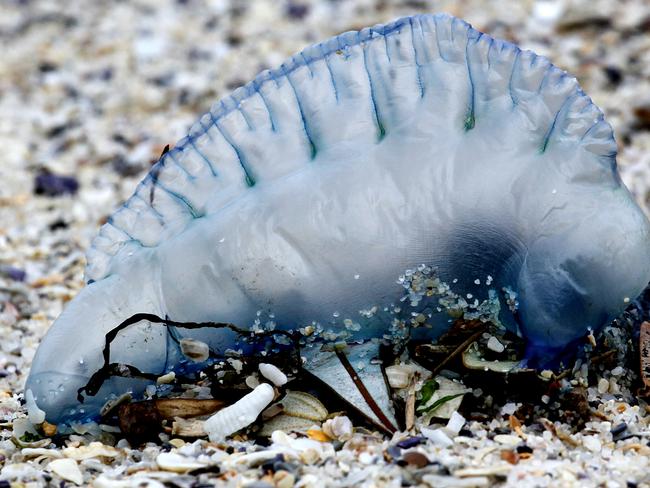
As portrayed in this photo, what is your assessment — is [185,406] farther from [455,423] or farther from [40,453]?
[455,423]

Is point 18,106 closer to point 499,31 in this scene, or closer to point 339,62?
point 499,31

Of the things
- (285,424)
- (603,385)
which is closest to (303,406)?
(285,424)

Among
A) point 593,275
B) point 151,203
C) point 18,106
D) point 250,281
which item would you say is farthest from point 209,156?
point 18,106

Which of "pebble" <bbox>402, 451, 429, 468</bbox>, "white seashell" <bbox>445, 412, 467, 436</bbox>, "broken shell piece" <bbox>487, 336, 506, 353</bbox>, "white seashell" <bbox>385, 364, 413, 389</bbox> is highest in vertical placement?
"broken shell piece" <bbox>487, 336, 506, 353</bbox>

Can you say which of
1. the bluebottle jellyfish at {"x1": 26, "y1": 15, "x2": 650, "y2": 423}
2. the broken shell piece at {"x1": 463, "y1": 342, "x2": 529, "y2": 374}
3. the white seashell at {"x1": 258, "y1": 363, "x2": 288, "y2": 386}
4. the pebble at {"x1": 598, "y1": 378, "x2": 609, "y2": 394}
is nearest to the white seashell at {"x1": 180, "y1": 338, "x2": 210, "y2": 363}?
the bluebottle jellyfish at {"x1": 26, "y1": 15, "x2": 650, "y2": 423}

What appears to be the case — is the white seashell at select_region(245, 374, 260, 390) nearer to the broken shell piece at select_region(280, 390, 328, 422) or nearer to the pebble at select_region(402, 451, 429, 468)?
the broken shell piece at select_region(280, 390, 328, 422)

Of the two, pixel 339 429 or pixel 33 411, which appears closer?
pixel 339 429
